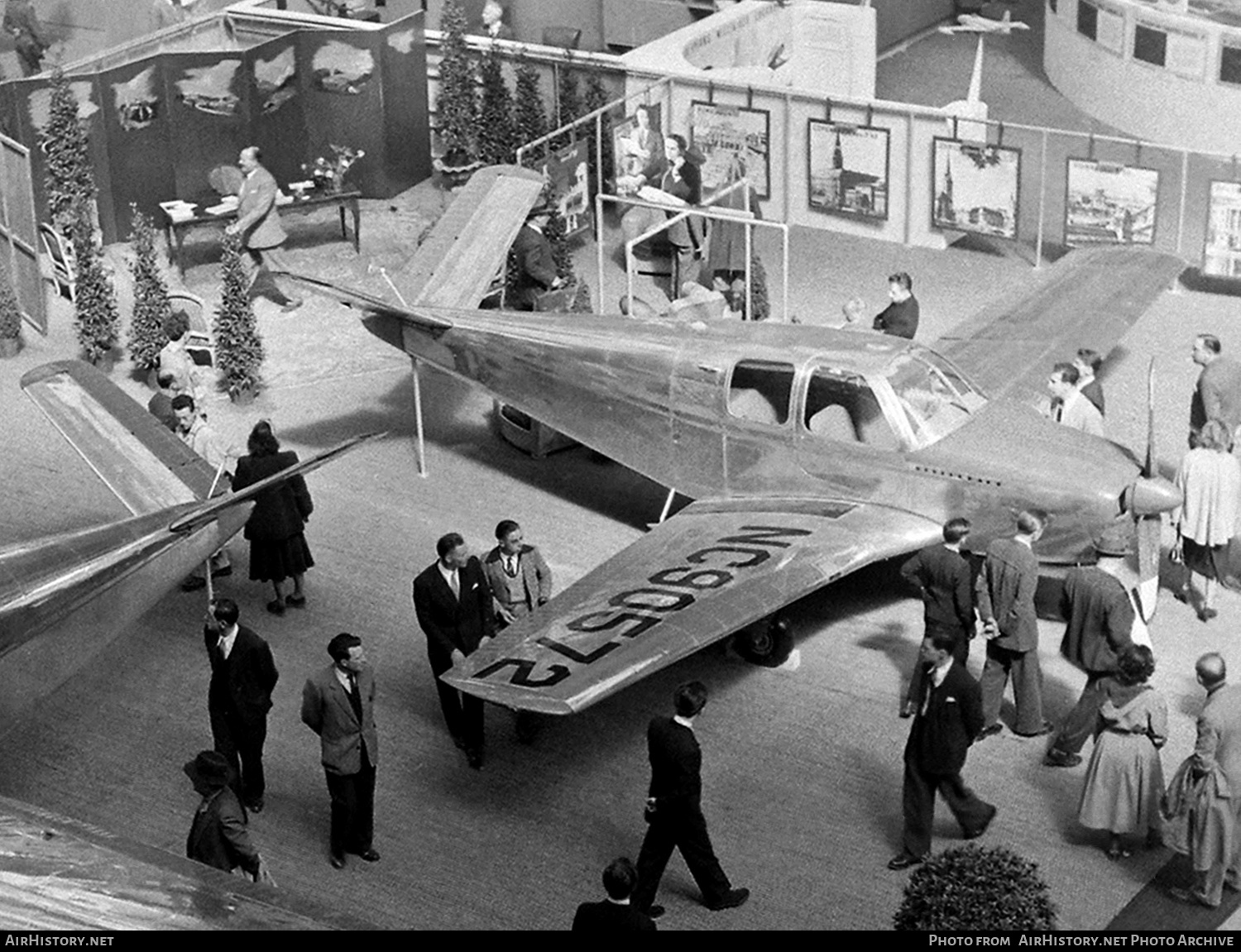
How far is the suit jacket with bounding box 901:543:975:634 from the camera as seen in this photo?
1525 cm

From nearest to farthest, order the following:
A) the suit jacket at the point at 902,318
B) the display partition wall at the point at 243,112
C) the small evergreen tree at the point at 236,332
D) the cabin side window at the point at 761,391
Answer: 1. the cabin side window at the point at 761,391
2. the suit jacket at the point at 902,318
3. the small evergreen tree at the point at 236,332
4. the display partition wall at the point at 243,112

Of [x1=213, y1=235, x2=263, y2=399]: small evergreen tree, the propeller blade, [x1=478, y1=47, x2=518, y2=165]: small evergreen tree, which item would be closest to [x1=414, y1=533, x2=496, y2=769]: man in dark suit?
the propeller blade

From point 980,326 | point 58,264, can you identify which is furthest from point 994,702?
point 58,264

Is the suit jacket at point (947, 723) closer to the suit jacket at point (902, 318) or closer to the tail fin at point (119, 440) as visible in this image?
the tail fin at point (119, 440)

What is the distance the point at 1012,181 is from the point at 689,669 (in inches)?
341

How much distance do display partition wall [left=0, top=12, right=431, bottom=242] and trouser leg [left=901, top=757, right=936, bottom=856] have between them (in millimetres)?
14486

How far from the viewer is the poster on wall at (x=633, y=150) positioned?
2350 cm

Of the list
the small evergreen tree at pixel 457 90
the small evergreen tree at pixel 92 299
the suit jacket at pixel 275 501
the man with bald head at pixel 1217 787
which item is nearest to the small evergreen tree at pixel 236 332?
the small evergreen tree at pixel 92 299

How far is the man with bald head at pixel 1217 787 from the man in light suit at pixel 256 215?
13.2 m

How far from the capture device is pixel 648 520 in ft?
63.0

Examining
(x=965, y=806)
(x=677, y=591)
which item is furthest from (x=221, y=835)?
(x=965, y=806)

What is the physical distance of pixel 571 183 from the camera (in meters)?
24.0

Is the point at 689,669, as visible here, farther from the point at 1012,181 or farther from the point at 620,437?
the point at 1012,181

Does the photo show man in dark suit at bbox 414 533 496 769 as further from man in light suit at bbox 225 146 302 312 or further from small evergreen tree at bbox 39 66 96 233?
small evergreen tree at bbox 39 66 96 233
